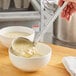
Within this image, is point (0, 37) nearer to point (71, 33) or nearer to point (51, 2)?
point (51, 2)

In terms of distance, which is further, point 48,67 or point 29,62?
point 48,67

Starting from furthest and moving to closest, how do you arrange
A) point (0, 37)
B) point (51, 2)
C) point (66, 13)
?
point (51, 2), point (66, 13), point (0, 37)

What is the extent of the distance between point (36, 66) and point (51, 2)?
0.81 m

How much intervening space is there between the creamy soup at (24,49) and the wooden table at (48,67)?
0.08 metres

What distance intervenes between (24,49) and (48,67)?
13cm

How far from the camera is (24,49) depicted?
938 mm

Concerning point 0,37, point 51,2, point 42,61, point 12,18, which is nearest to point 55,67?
point 42,61

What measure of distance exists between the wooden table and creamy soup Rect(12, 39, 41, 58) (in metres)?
0.08

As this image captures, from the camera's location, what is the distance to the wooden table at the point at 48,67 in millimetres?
915

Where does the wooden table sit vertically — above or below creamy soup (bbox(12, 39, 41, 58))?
below

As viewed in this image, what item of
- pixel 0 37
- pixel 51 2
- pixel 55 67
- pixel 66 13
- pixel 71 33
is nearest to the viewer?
pixel 55 67

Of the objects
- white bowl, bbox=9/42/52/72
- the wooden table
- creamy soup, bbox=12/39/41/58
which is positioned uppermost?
creamy soup, bbox=12/39/41/58

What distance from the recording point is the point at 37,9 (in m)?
1.51

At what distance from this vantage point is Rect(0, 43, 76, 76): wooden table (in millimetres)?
915
